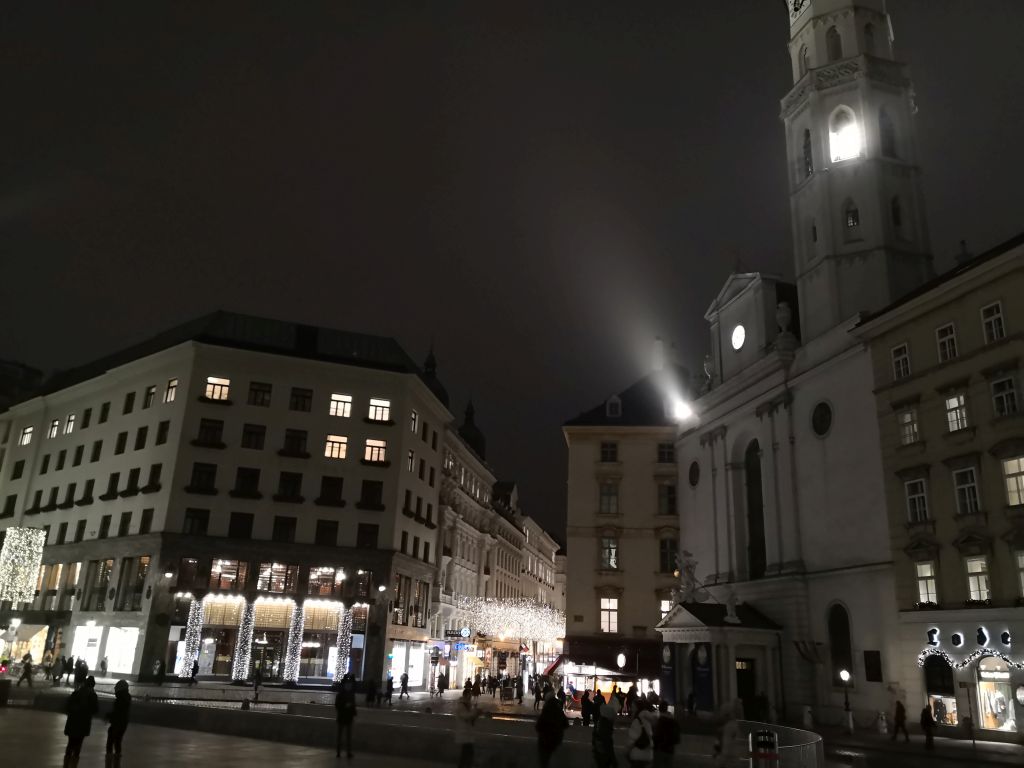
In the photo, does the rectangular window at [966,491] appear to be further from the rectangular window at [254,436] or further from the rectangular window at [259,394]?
the rectangular window at [259,394]

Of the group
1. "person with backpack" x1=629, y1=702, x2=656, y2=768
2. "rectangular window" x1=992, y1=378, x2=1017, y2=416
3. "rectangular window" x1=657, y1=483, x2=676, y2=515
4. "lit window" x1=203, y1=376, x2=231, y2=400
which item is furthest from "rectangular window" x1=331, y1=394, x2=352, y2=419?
"person with backpack" x1=629, y1=702, x2=656, y2=768

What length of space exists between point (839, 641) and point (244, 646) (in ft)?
111

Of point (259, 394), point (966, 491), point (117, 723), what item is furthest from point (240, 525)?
point (966, 491)

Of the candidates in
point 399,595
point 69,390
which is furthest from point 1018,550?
point 69,390

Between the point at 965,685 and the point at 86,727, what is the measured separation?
29.7m

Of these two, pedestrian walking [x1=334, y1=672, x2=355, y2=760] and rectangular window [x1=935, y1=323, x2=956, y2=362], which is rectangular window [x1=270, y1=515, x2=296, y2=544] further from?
rectangular window [x1=935, y1=323, x2=956, y2=362]

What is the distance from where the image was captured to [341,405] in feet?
176

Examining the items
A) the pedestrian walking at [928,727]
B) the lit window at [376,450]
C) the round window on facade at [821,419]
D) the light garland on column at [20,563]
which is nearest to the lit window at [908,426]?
the round window on facade at [821,419]

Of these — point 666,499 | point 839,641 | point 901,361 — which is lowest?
point 839,641

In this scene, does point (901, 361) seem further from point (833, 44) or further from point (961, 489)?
point (833, 44)

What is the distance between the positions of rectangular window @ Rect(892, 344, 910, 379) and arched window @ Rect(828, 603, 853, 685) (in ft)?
38.7

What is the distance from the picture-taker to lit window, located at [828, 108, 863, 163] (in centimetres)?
4744

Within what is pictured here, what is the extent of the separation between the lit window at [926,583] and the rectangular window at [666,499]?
27088 millimetres

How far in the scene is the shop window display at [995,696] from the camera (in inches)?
1088
